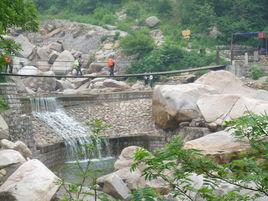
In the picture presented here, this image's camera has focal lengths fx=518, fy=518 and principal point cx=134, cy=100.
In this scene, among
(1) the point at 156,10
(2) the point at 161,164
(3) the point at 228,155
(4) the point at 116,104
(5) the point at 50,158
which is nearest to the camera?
(2) the point at 161,164

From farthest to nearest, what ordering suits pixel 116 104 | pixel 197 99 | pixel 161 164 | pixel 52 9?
pixel 52 9
pixel 116 104
pixel 197 99
pixel 161 164

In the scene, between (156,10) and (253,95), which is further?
(156,10)

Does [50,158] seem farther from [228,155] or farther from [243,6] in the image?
[243,6]

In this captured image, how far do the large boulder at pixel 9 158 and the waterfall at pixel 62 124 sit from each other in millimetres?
4954

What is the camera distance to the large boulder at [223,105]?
14.7 m

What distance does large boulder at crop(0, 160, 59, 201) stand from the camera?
8.30m

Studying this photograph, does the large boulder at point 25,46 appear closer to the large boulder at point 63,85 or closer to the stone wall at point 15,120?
the large boulder at point 63,85

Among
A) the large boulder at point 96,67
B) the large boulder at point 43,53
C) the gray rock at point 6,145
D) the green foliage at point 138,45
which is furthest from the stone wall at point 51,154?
the large boulder at point 43,53

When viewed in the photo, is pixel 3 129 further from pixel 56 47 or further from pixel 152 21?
pixel 152 21

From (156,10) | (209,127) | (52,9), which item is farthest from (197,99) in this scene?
(52,9)

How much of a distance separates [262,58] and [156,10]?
36.7 feet

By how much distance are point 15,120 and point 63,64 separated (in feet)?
51.8

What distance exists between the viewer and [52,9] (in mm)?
38500

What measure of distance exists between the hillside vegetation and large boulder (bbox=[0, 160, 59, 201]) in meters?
17.7
